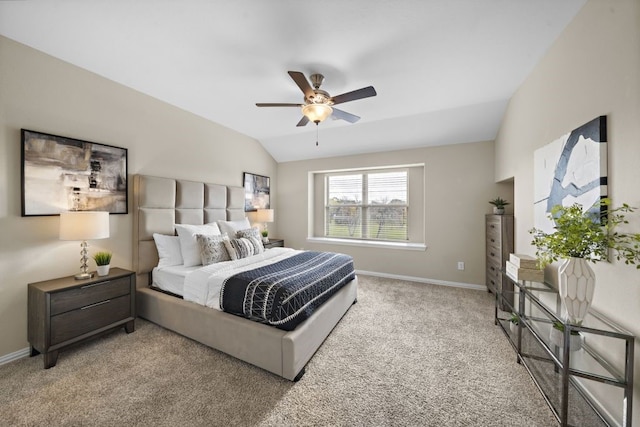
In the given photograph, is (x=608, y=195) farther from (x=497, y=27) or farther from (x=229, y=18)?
(x=229, y=18)

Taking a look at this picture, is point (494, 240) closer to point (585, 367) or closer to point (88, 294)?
point (585, 367)

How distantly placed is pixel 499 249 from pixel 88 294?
463 cm

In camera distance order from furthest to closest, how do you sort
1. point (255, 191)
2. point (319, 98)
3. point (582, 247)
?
1. point (255, 191)
2. point (319, 98)
3. point (582, 247)

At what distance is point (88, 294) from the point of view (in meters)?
2.15

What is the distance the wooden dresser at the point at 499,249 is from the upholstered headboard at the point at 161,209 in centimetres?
404

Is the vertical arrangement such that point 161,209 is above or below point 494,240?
above

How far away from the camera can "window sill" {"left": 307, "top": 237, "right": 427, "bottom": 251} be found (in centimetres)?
430

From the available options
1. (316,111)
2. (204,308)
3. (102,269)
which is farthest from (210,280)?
(316,111)

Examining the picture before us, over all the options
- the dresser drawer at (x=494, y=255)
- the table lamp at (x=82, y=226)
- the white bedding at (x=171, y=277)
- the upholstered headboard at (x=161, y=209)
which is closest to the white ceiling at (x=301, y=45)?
the upholstered headboard at (x=161, y=209)

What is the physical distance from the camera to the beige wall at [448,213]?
3.84 meters

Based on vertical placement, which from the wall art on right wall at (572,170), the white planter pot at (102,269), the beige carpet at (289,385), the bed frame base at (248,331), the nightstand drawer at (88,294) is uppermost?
the wall art on right wall at (572,170)

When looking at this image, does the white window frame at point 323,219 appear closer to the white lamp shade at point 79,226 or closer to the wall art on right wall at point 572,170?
the wall art on right wall at point 572,170

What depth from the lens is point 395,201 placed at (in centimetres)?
474

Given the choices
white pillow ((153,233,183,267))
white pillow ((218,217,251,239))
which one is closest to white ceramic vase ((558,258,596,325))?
white pillow ((218,217,251,239))
